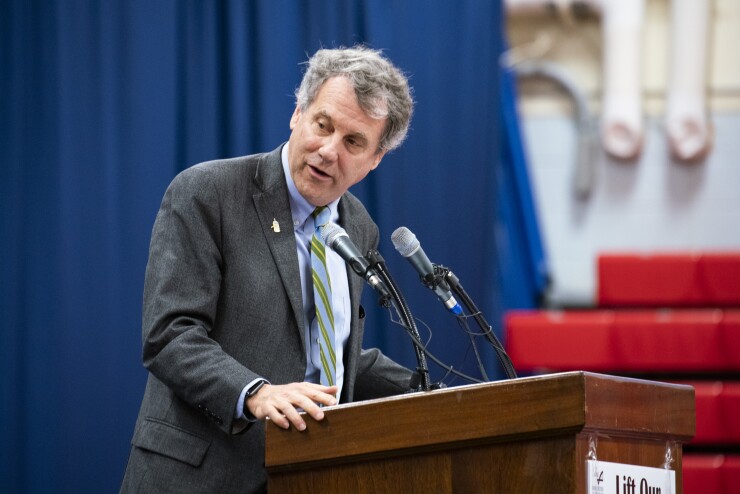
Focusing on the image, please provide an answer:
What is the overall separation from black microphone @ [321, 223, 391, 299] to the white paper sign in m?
0.42

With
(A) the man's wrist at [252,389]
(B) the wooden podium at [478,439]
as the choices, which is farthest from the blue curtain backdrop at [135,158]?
(B) the wooden podium at [478,439]

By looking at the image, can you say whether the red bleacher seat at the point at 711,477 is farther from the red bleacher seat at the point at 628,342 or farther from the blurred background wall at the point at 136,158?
the blurred background wall at the point at 136,158

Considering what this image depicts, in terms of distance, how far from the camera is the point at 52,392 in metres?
3.17

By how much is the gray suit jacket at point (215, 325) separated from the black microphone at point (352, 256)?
0.13 metres

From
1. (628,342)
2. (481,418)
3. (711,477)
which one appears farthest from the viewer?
(628,342)

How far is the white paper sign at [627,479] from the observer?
120 centimetres

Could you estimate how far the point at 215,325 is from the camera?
1.62m

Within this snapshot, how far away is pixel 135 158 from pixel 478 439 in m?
2.27

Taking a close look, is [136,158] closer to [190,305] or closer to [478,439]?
[190,305]

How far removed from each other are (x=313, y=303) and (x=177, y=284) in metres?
0.26

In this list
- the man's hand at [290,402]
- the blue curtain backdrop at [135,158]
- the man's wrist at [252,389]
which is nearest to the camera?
the man's hand at [290,402]

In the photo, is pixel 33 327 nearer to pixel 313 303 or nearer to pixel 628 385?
pixel 313 303

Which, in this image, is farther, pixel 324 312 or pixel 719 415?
pixel 719 415

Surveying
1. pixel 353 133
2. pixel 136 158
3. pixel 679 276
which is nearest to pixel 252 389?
pixel 353 133
